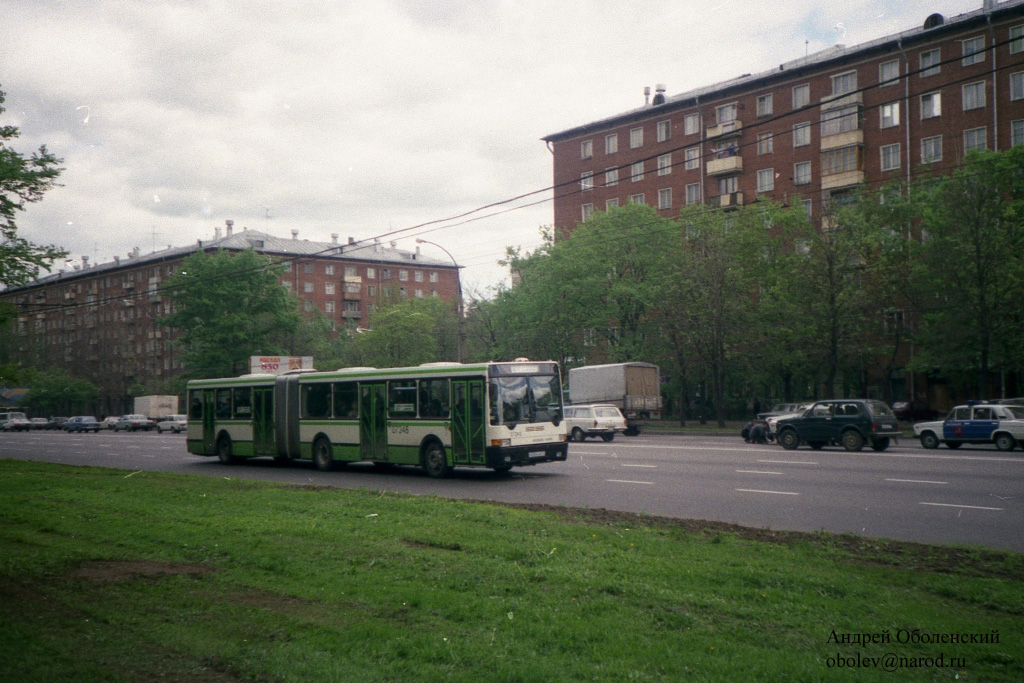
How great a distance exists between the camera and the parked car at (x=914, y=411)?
53719 millimetres

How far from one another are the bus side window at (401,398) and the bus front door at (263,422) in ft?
18.4

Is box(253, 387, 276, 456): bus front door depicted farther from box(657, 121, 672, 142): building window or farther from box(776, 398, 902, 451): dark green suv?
box(657, 121, 672, 142): building window

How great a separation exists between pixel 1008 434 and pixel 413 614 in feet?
83.3

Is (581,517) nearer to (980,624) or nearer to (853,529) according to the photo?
(853,529)

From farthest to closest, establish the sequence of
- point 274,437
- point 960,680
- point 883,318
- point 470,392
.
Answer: point 883,318 < point 274,437 < point 470,392 < point 960,680

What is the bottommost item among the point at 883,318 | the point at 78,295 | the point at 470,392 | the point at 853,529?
the point at 853,529

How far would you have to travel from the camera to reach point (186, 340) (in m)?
73.2

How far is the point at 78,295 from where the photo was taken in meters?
115

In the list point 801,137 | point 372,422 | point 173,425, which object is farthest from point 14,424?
point 801,137

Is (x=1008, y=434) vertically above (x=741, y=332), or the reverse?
(x=741, y=332)

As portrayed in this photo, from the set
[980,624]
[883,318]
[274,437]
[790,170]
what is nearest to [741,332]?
[883,318]

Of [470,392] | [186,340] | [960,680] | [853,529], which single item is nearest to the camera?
[960,680]

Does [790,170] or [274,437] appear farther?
[790,170]

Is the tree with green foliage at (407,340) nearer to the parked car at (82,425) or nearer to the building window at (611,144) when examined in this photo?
the building window at (611,144)
